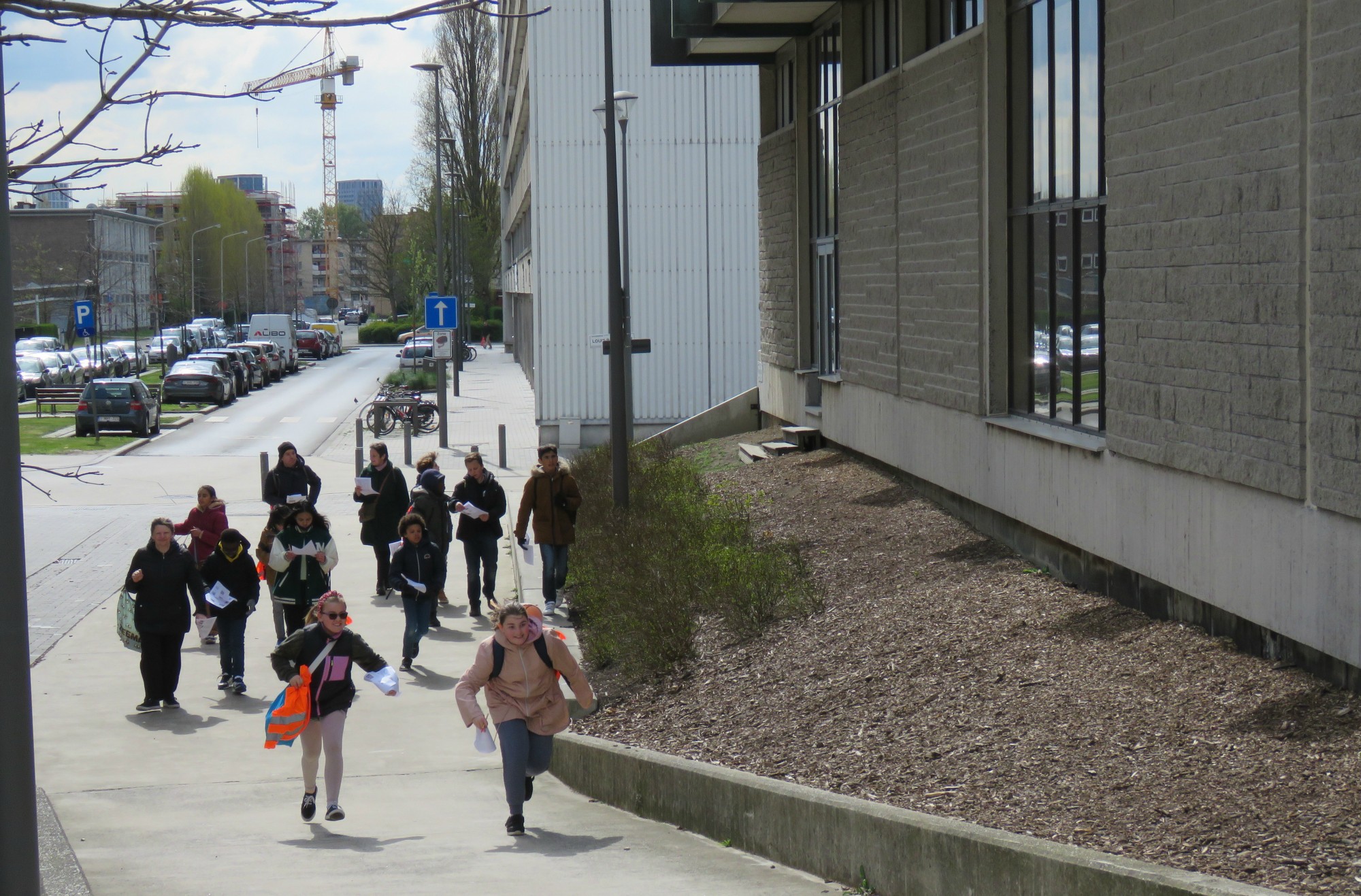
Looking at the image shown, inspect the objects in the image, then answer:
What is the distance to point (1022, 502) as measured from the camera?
11.8 meters

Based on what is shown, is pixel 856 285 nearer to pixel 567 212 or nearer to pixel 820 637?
Result: pixel 820 637

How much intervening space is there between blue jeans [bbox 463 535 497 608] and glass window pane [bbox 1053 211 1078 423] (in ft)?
19.7

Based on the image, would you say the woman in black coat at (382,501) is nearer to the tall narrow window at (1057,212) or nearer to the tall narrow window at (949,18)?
the tall narrow window at (1057,212)

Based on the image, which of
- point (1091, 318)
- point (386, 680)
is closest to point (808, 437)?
point (1091, 318)

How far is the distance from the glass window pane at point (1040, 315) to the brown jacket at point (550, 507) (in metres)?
4.47

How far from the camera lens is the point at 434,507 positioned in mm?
14789

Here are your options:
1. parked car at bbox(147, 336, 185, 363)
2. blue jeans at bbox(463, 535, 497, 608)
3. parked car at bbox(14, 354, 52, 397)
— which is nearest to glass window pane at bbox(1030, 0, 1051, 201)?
blue jeans at bbox(463, 535, 497, 608)

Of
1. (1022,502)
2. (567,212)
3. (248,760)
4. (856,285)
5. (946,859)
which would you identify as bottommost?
(248,760)

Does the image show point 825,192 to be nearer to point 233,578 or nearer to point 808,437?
point 808,437

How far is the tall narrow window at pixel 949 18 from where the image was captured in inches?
546

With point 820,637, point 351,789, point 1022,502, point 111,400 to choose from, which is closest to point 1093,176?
point 1022,502

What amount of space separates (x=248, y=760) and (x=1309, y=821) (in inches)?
290

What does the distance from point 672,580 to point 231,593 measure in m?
3.59

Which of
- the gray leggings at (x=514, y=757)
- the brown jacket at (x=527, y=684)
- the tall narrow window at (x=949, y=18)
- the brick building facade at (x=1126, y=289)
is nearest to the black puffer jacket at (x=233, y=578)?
the brown jacket at (x=527, y=684)
